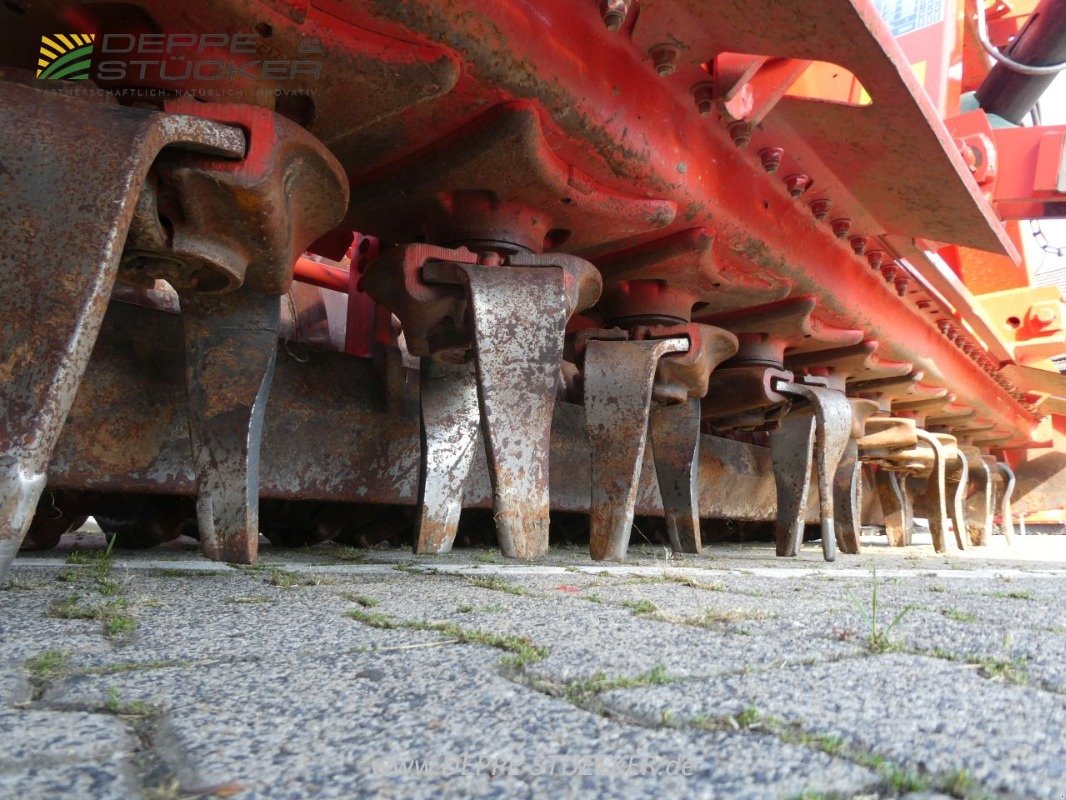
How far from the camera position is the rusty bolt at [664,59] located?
1736mm

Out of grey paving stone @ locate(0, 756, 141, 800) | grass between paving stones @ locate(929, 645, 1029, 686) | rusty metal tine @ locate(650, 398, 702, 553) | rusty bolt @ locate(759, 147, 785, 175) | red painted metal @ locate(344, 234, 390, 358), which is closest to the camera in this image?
grey paving stone @ locate(0, 756, 141, 800)

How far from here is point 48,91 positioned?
1.01 meters

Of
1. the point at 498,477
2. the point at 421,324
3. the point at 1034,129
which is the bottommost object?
the point at 498,477

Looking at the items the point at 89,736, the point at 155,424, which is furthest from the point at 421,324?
the point at 89,736

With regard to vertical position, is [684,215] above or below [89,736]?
above

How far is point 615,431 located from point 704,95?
0.88m

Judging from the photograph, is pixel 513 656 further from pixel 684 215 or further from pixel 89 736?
pixel 684 215

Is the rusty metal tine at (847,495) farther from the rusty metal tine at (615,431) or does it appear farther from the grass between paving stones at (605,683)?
the grass between paving stones at (605,683)

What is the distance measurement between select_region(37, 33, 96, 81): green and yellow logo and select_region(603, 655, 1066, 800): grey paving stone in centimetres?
141

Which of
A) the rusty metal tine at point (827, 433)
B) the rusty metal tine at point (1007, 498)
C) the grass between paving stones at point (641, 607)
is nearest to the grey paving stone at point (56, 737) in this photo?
the grass between paving stones at point (641, 607)

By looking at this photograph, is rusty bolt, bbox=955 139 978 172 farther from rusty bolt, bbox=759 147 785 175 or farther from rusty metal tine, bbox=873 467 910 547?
rusty metal tine, bbox=873 467 910 547

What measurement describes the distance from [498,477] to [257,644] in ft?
2.64

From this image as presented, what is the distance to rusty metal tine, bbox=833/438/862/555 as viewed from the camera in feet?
12.4

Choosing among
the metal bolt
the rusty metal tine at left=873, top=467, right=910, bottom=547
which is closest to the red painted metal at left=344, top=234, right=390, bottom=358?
the metal bolt
